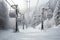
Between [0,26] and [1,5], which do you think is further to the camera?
[1,5]

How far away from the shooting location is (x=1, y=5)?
14.3m

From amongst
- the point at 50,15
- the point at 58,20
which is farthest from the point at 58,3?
the point at 50,15

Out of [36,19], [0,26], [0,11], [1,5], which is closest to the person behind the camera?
[0,26]

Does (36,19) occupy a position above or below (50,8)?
below

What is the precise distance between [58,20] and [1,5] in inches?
600

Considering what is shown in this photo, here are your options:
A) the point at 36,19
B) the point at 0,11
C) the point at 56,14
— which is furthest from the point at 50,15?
the point at 36,19

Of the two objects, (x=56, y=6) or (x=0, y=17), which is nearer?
(x=0, y=17)

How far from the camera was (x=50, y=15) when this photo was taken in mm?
32469

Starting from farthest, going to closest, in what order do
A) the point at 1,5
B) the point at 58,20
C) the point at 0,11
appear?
1. the point at 58,20
2. the point at 1,5
3. the point at 0,11

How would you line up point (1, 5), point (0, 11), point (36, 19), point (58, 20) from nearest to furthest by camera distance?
point (0, 11)
point (1, 5)
point (58, 20)
point (36, 19)

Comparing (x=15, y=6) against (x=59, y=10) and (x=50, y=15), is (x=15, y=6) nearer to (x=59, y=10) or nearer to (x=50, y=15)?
(x=59, y=10)

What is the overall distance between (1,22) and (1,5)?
82.7 inches

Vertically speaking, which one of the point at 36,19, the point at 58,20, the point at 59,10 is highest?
the point at 59,10

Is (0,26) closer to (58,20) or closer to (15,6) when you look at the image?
(15,6)
